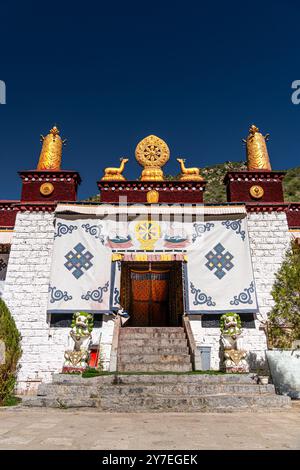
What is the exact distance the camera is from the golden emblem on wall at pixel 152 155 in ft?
42.5

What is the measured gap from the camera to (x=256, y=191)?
12.1 meters

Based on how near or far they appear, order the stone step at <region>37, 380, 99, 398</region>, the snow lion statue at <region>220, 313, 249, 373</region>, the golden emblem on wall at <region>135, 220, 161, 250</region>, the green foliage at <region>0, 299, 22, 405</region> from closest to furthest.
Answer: the stone step at <region>37, 380, 99, 398</region> < the green foliage at <region>0, 299, 22, 405</region> < the snow lion statue at <region>220, 313, 249, 373</region> < the golden emblem on wall at <region>135, 220, 161, 250</region>

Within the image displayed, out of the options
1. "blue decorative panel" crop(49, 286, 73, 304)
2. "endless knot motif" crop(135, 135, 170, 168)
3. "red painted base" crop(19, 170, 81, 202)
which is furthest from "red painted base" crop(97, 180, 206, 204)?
"blue decorative panel" crop(49, 286, 73, 304)

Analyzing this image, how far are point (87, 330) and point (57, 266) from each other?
2950 millimetres

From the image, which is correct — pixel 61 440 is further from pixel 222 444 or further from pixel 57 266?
pixel 57 266

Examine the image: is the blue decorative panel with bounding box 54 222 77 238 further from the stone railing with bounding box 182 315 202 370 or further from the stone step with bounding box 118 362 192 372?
the stone step with bounding box 118 362 192 372

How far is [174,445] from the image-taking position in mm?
3131

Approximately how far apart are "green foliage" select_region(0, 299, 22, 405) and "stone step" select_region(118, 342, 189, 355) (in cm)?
279

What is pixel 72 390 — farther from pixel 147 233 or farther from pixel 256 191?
pixel 256 191

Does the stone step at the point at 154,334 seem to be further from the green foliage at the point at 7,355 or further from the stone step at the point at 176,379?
the green foliage at the point at 7,355

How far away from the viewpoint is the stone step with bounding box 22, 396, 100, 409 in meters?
5.93

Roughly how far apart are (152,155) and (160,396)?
952 centimetres

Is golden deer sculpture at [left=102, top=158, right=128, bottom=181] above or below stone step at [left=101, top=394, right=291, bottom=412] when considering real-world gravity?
above

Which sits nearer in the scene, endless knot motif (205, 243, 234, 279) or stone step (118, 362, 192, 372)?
stone step (118, 362, 192, 372)
